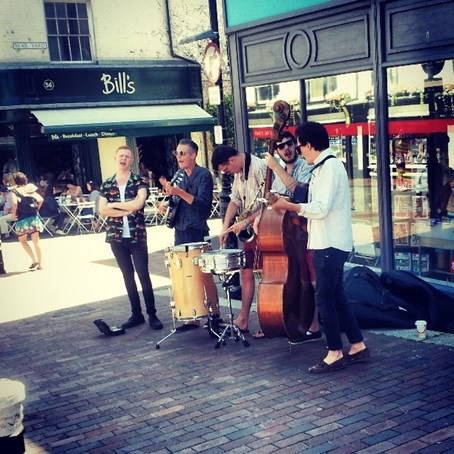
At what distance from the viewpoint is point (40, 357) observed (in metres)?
6.47

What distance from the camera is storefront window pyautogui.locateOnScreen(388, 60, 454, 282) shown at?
701 cm

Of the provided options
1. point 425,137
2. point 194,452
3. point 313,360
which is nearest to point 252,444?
point 194,452

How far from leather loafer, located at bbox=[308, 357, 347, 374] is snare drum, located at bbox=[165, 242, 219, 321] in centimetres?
137

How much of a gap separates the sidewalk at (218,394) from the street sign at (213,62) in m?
3.47

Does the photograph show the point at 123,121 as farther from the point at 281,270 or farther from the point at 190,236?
the point at 281,270

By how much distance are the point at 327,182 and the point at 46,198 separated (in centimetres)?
1223

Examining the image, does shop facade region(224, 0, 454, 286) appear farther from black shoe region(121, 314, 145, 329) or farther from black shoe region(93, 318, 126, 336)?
black shoe region(93, 318, 126, 336)

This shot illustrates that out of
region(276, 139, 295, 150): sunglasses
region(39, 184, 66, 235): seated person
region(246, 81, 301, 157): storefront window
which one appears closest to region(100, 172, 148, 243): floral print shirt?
region(276, 139, 295, 150): sunglasses

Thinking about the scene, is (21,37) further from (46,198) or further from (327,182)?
(327,182)

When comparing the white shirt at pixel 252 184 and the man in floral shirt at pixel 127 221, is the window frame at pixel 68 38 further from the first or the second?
the white shirt at pixel 252 184

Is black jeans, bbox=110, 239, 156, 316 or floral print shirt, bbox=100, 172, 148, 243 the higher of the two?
floral print shirt, bbox=100, 172, 148, 243

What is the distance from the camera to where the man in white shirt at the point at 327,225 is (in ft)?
16.7

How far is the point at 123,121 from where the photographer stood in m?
18.5

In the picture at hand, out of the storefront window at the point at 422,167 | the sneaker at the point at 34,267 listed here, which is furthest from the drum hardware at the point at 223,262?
the sneaker at the point at 34,267
